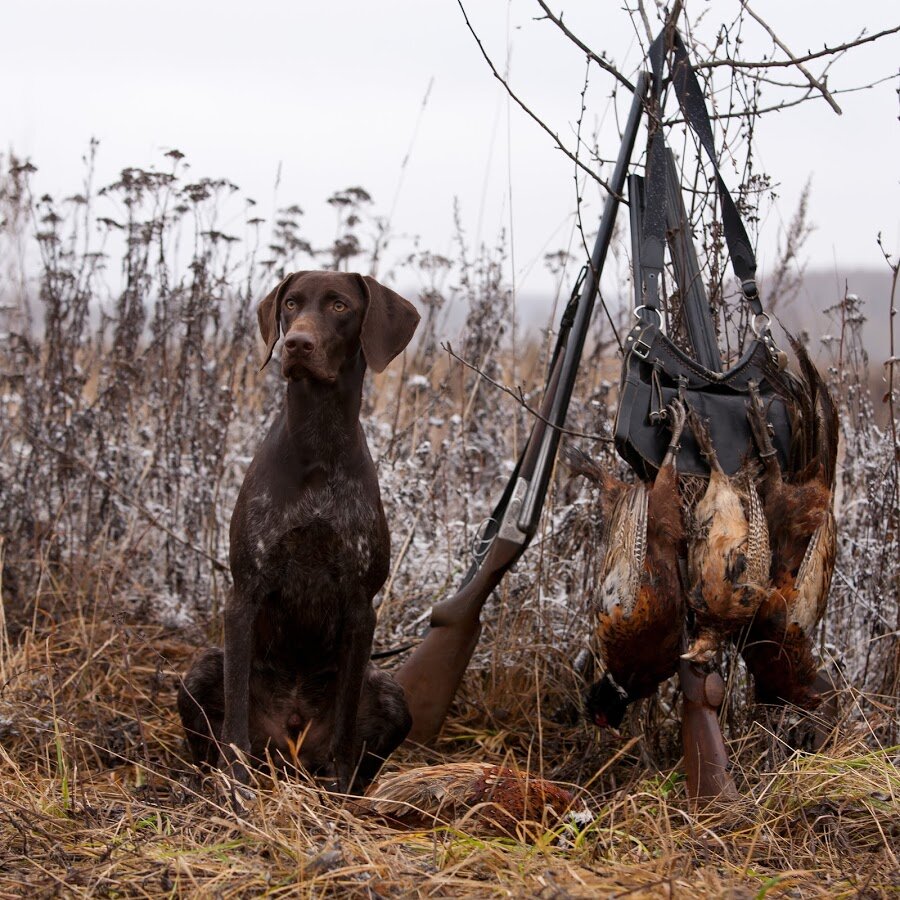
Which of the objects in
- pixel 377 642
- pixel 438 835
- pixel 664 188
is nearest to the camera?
pixel 438 835

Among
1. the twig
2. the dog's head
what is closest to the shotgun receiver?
the twig

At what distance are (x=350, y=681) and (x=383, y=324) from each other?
3.60ft

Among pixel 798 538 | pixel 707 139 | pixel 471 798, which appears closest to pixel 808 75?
pixel 707 139

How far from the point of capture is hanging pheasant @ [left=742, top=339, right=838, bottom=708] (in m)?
3.26

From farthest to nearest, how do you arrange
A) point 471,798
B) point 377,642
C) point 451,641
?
point 377,642 → point 451,641 → point 471,798

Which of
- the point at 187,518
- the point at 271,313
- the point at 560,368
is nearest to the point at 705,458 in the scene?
the point at 560,368

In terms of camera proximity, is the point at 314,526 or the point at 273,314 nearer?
the point at 314,526

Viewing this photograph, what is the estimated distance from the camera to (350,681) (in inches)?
141

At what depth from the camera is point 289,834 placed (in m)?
2.69

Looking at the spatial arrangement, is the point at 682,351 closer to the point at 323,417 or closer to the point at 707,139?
the point at 707,139

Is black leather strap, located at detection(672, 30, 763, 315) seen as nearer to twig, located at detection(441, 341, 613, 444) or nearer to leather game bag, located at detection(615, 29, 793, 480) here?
leather game bag, located at detection(615, 29, 793, 480)

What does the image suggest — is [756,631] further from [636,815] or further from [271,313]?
[271,313]

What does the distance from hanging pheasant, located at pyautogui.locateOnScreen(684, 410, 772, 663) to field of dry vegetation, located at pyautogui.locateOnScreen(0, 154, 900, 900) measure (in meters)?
0.41

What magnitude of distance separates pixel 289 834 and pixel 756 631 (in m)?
1.43
